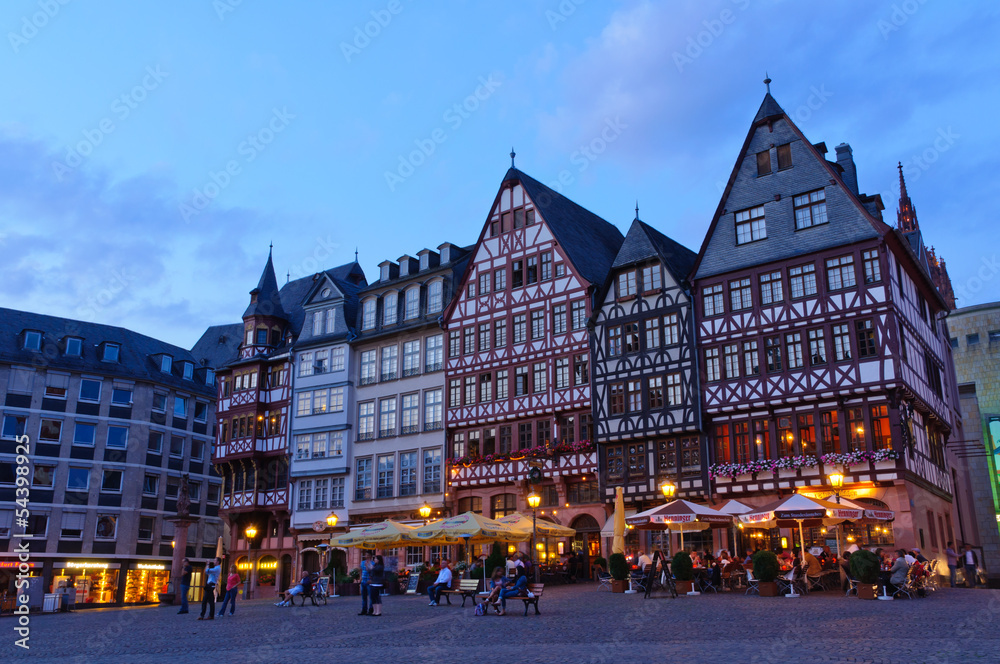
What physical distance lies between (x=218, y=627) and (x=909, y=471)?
860 inches

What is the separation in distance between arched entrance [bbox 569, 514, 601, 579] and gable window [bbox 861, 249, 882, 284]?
1410 centimetres

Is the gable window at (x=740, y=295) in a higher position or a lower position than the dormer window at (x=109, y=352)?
lower

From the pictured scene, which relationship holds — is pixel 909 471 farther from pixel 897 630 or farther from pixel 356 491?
pixel 356 491

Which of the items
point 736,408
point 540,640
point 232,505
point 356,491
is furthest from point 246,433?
point 540,640

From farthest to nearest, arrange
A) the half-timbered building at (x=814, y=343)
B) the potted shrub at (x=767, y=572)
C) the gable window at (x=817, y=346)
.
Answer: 1. the gable window at (x=817, y=346)
2. the half-timbered building at (x=814, y=343)
3. the potted shrub at (x=767, y=572)

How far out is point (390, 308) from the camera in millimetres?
47344

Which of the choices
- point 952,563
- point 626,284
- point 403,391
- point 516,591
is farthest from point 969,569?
point 403,391

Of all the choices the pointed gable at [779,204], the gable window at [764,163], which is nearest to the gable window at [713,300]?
the pointed gable at [779,204]

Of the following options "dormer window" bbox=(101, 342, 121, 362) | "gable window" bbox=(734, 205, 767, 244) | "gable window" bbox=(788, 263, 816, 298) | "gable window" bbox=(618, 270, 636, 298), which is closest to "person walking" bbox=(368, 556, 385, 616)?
"gable window" bbox=(618, 270, 636, 298)

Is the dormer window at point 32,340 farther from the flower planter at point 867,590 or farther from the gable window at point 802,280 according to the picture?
the flower planter at point 867,590

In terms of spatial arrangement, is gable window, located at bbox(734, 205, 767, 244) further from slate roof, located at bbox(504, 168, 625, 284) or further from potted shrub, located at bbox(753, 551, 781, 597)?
potted shrub, located at bbox(753, 551, 781, 597)

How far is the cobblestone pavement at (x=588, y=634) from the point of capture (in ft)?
42.7

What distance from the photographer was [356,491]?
4584cm

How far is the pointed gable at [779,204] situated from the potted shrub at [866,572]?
44.7 feet
